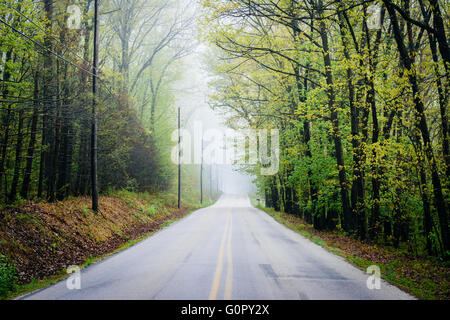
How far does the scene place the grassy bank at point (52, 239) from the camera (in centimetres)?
645

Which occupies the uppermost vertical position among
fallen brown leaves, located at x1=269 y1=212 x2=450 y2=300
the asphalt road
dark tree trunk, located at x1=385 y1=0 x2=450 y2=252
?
dark tree trunk, located at x1=385 y1=0 x2=450 y2=252

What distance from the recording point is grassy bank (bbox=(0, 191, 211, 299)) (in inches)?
254

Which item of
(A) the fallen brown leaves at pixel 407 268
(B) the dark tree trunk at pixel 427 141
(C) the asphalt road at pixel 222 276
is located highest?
(B) the dark tree trunk at pixel 427 141

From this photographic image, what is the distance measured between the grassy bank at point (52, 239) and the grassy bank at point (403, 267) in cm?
801

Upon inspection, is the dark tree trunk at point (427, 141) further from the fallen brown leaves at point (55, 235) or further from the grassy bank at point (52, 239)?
the fallen brown leaves at point (55, 235)

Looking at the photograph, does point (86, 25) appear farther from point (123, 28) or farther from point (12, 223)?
point (12, 223)

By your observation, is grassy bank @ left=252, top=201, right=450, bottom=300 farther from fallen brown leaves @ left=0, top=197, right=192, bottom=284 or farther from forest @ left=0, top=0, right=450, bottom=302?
fallen brown leaves @ left=0, top=197, right=192, bottom=284

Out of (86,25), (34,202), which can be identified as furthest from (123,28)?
(34,202)

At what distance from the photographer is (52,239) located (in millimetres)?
8594

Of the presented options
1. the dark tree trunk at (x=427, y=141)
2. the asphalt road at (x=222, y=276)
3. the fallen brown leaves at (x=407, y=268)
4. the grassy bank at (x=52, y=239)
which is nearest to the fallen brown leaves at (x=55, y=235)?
the grassy bank at (x=52, y=239)

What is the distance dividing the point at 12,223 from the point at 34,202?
284cm

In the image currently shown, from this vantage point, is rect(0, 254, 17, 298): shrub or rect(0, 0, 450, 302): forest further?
rect(0, 0, 450, 302): forest

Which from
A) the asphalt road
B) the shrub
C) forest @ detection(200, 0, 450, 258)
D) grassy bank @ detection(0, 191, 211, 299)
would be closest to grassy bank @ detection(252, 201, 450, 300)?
the asphalt road

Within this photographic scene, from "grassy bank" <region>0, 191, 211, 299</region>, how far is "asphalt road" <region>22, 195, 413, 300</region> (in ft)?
2.94
